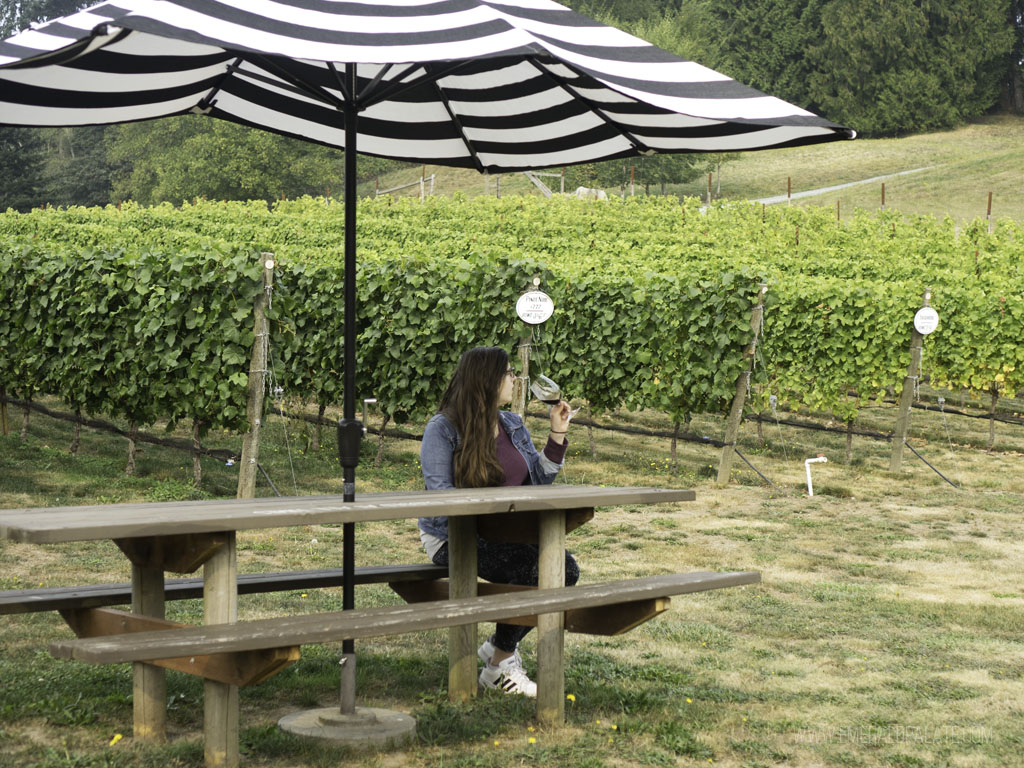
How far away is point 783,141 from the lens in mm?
4125

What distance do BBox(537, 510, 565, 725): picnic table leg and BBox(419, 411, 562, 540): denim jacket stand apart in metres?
0.47

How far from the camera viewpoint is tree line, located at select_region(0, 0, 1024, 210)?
161ft

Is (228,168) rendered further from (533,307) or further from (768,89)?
(533,307)

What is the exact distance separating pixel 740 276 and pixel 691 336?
767 millimetres

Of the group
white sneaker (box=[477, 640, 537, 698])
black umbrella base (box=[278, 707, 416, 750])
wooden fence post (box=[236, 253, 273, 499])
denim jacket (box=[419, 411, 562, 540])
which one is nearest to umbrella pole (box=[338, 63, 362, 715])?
black umbrella base (box=[278, 707, 416, 750])

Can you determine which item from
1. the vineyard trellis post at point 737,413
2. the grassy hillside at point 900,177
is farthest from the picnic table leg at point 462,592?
the grassy hillside at point 900,177

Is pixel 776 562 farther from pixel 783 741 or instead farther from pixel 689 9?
pixel 689 9

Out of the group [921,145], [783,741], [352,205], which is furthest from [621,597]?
[921,145]

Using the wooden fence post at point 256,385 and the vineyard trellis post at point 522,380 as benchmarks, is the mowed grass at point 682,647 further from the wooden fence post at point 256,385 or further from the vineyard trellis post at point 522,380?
the vineyard trellis post at point 522,380

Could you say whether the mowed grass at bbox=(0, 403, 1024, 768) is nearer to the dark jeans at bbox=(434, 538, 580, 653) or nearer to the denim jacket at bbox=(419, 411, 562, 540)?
the dark jeans at bbox=(434, 538, 580, 653)

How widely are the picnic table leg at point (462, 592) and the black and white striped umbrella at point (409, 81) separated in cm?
163

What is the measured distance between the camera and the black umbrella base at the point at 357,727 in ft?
12.3

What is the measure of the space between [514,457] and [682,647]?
1452 mm

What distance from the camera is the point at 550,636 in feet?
13.5
